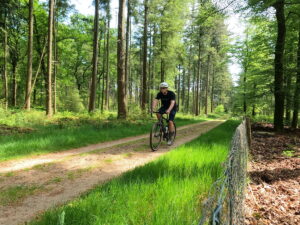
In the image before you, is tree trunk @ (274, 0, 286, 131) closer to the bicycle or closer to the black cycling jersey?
the black cycling jersey

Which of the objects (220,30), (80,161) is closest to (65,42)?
(220,30)

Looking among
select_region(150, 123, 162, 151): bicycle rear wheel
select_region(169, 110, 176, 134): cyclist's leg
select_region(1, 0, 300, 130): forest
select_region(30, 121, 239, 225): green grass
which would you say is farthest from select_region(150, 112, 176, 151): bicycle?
select_region(1, 0, 300, 130): forest

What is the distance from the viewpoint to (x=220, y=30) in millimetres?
30141

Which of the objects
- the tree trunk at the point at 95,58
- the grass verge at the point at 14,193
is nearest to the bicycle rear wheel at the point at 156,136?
the grass verge at the point at 14,193

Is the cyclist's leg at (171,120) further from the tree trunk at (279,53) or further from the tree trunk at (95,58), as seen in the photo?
the tree trunk at (95,58)

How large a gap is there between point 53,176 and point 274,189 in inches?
170

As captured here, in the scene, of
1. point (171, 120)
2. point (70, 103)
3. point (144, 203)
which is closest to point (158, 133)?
point (171, 120)

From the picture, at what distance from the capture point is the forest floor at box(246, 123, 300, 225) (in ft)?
9.26

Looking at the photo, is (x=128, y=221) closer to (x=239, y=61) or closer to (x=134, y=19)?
(x=134, y=19)

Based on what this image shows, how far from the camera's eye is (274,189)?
3.68 meters

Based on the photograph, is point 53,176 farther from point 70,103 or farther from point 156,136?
point 70,103

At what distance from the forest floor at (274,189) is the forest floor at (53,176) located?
2608mm

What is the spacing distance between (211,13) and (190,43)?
1896cm

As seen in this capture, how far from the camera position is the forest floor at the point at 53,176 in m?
2.95
